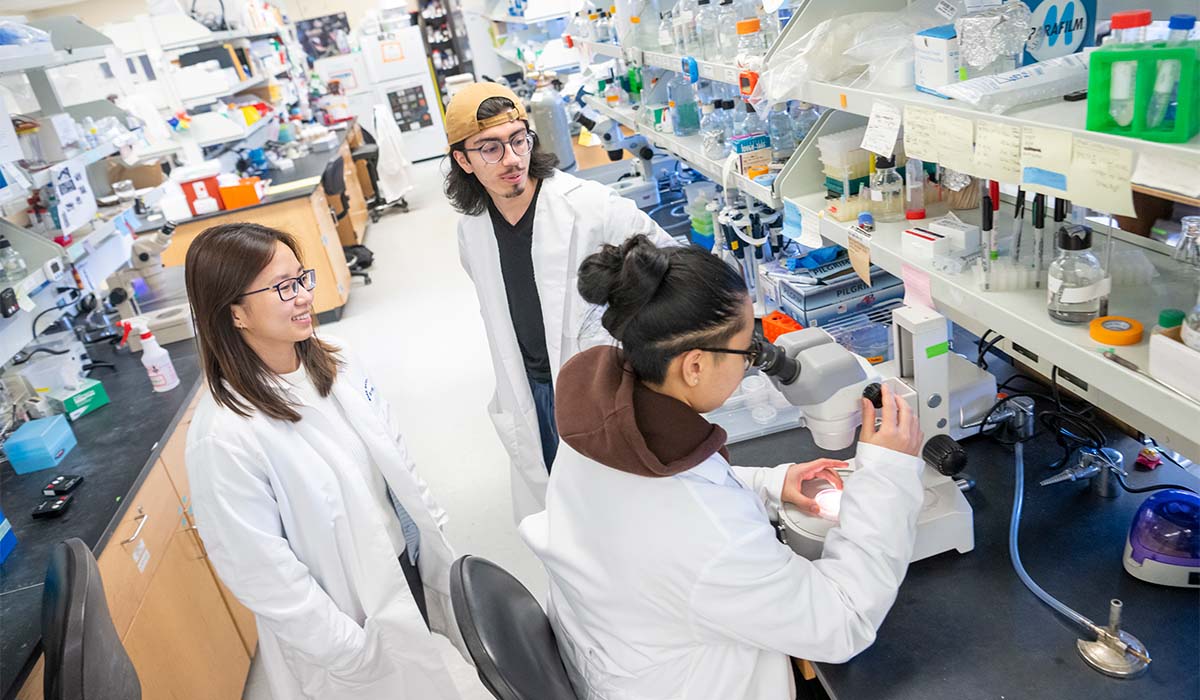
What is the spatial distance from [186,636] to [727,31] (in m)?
2.27

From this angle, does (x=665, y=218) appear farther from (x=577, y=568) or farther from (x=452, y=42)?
(x=452, y=42)

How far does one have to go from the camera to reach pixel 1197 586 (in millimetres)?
1145

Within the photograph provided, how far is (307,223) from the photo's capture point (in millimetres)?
5094

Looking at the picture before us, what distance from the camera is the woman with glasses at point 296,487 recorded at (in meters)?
1.49

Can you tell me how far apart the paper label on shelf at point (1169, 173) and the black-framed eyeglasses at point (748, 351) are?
20.0 inches

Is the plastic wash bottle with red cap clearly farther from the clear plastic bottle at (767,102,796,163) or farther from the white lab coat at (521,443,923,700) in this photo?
the clear plastic bottle at (767,102,796,163)

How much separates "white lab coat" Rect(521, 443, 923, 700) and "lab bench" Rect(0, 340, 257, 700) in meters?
1.14

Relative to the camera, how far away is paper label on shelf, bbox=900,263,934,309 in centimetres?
132

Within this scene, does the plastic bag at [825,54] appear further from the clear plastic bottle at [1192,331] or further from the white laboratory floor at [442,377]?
the white laboratory floor at [442,377]

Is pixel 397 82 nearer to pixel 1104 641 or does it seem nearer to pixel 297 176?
pixel 297 176

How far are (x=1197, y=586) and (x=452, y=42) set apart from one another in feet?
35.8

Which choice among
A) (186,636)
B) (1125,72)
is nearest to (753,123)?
(1125,72)

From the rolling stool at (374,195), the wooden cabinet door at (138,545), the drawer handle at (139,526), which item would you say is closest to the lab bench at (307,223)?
the rolling stool at (374,195)

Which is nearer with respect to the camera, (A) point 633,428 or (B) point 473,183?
(A) point 633,428
